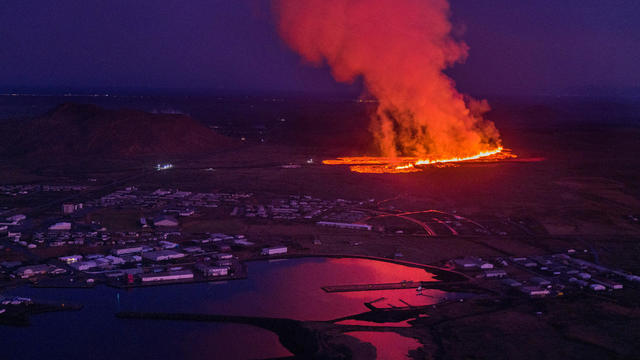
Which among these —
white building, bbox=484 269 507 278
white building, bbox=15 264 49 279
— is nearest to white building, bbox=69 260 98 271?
white building, bbox=15 264 49 279

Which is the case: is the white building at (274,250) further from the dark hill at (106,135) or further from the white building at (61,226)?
the dark hill at (106,135)

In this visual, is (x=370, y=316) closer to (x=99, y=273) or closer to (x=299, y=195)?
(x=99, y=273)

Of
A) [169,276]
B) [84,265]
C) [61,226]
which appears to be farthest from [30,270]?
[61,226]

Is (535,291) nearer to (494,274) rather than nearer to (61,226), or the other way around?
(494,274)

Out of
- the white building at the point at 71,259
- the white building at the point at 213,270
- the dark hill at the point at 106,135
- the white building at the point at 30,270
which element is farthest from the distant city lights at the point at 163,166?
the white building at the point at 213,270

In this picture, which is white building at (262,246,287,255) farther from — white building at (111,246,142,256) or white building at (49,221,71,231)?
white building at (49,221,71,231)

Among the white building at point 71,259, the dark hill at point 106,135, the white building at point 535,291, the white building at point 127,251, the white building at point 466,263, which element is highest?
the dark hill at point 106,135

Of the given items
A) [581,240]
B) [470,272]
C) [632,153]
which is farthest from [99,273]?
[632,153]
